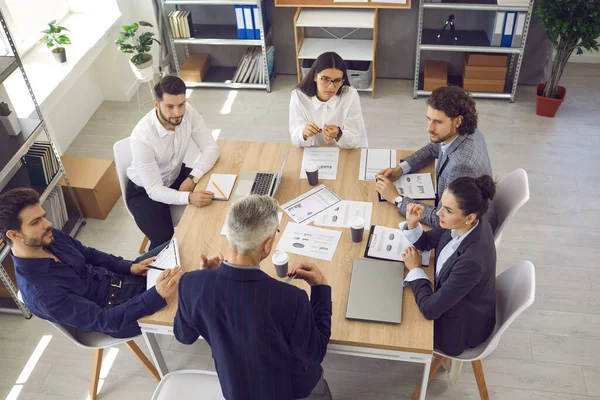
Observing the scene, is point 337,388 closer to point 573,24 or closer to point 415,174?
point 415,174

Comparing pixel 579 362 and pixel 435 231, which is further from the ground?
pixel 435 231

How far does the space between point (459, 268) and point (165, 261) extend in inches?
49.7

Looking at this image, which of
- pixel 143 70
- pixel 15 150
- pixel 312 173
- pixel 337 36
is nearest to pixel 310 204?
pixel 312 173

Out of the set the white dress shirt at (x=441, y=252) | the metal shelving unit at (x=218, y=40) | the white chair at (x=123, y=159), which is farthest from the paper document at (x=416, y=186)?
the metal shelving unit at (x=218, y=40)

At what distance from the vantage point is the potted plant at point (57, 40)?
13.3 ft

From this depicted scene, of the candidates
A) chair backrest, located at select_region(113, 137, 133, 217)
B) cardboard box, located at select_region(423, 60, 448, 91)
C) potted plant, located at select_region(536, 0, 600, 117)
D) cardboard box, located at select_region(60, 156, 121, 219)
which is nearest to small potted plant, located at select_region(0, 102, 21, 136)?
cardboard box, located at select_region(60, 156, 121, 219)

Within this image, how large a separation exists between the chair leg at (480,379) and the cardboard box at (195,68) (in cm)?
364

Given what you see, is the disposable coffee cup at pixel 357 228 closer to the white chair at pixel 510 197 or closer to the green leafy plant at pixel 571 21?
the white chair at pixel 510 197

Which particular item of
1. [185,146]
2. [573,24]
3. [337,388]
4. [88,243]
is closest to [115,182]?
[88,243]

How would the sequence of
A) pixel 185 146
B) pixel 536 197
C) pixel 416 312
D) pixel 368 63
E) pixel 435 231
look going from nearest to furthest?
pixel 416 312 < pixel 435 231 < pixel 185 146 < pixel 536 197 < pixel 368 63

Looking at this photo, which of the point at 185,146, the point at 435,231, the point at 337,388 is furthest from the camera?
the point at 185,146

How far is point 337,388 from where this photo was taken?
2.74 m

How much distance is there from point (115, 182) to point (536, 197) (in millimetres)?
2965

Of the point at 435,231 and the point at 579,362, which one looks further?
the point at 579,362
